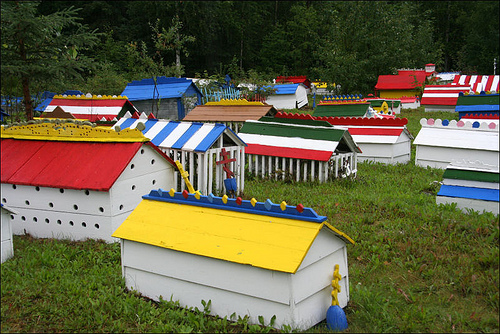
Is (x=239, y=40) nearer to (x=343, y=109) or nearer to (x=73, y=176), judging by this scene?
(x=343, y=109)

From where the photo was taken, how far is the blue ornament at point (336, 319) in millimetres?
4266

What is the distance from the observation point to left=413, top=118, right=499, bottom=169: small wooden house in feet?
22.9

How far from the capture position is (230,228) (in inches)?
183

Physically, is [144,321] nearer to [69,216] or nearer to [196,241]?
[196,241]

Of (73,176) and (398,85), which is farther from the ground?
(398,85)

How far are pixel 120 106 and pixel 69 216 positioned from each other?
11054mm

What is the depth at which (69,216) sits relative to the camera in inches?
258

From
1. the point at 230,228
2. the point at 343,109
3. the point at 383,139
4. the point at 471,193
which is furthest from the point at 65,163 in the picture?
the point at 343,109

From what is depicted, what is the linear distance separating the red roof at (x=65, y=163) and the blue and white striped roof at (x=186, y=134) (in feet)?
4.65

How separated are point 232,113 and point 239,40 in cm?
3653

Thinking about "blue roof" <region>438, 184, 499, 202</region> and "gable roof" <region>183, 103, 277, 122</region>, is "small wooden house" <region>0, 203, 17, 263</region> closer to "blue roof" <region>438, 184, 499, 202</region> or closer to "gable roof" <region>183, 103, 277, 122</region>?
"blue roof" <region>438, 184, 499, 202</region>

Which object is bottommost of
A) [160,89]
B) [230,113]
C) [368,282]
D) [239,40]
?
[368,282]

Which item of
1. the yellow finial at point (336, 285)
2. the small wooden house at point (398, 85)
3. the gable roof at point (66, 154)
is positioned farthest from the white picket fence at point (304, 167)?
the small wooden house at point (398, 85)

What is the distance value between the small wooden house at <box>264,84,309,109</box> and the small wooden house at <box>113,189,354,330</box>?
76.0 feet
